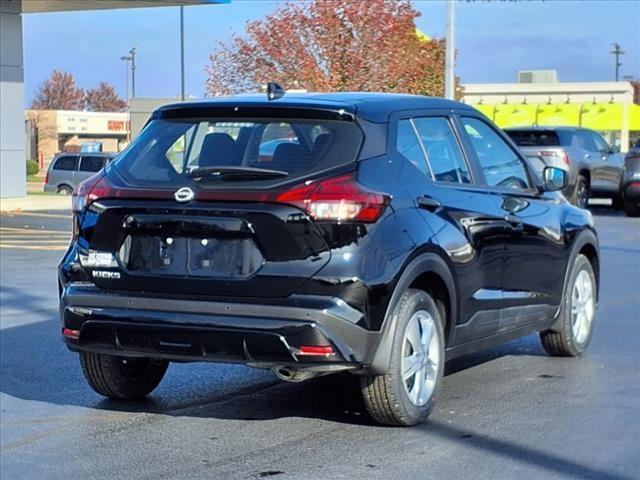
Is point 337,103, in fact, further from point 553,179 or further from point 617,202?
point 617,202

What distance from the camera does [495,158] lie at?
7332 millimetres

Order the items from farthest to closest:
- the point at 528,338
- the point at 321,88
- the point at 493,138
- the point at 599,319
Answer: the point at 321,88 → the point at 599,319 → the point at 528,338 → the point at 493,138

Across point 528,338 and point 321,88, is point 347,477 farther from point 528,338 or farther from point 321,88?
point 321,88

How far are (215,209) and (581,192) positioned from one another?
60.7ft

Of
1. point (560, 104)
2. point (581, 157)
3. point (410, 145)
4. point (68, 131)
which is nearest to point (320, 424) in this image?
point (410, 145)

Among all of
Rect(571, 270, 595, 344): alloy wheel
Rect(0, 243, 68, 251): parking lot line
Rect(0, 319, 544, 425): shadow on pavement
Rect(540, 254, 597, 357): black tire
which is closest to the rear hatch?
Rect(0, 319, 544, 425): shadow on pavement

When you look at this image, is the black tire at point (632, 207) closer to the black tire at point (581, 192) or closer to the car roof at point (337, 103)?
the black tire at point (581, 192)

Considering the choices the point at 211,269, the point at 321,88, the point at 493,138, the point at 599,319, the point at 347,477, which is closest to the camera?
the point at 347,477

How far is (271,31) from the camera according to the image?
90.7 ft

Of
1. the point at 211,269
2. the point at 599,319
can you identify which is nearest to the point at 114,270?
the point at 211,269

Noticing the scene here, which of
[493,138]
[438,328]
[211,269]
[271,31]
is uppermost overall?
[271,31]

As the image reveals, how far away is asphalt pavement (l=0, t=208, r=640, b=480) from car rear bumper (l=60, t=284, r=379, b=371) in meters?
0.51

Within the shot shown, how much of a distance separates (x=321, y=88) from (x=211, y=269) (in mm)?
20755

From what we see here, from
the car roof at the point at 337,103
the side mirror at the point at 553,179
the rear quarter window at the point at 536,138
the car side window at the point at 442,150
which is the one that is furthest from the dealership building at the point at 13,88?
the car roof at the point at 337,103
